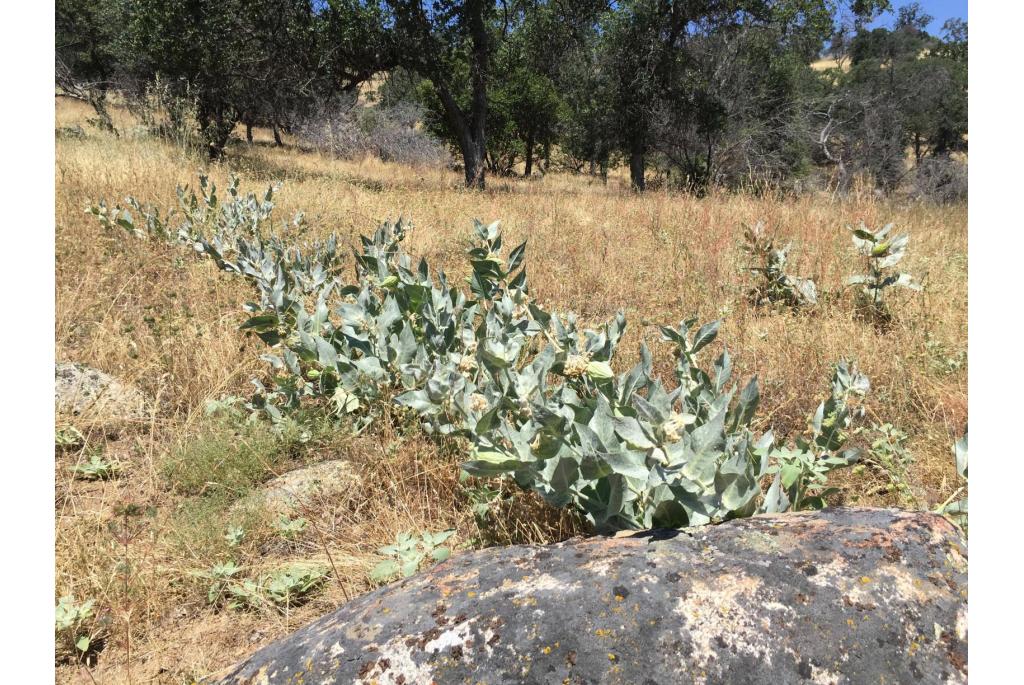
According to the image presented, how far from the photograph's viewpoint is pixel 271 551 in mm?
1963

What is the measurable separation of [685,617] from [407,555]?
3.06 feet

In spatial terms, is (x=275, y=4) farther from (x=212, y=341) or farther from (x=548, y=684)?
(x=548, y=684)

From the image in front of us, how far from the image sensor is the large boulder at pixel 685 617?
852mm

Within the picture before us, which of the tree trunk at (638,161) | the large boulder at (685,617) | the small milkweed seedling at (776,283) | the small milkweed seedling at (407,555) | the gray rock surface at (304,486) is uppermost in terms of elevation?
the tree trunk at (638,161)

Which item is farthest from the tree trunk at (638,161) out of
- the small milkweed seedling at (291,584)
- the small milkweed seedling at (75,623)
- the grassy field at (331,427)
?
the small milkweed seedling at (75,623)

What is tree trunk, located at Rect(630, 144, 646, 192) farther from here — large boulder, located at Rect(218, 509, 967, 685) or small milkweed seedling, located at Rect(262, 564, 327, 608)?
large boulder, located at Rect(218, 509, 967, 685)

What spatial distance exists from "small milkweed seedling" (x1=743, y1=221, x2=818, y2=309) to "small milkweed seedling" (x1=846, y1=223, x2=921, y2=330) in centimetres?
29

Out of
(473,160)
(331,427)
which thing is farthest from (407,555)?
(473,160)

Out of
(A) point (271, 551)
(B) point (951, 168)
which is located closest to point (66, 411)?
(A) point (271, 551)

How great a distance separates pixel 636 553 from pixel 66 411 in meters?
2.69

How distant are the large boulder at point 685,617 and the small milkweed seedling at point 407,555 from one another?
50 cm

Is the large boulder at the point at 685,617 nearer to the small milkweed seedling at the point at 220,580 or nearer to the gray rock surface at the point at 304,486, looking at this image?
the small milkweed seedling at the point at 220,580

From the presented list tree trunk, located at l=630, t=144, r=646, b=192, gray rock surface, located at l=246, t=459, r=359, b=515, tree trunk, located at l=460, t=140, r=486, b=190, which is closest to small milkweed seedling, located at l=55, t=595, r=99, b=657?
gray rock surface, located at l=246, t=459, r=359, b=515

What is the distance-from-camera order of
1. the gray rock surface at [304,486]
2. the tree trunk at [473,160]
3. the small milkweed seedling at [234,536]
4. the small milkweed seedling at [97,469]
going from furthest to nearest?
the tree trunk at [473,160]
the small milkweed seedling at [97,469]
the gray rock surface at [304,486]
the small milkweed seedling at [234,536]
